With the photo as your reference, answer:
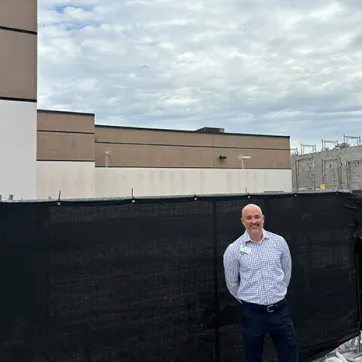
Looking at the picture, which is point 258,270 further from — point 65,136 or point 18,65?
point 65,136

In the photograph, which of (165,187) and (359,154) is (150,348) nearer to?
(165,187)

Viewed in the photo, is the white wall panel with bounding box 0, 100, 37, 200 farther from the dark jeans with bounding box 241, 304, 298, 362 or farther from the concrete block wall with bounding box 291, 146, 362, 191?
the concrete block wall with bounding box 291, 146, 362, 191

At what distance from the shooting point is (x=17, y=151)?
800 centimetres

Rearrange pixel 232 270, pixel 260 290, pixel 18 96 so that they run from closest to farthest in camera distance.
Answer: pixel 260 290
pixel 232 270
pixel 18 96

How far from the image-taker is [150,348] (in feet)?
10.9

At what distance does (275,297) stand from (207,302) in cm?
74

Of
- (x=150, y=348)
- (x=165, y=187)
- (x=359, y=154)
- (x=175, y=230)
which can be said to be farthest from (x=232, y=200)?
(x=359, y=154)

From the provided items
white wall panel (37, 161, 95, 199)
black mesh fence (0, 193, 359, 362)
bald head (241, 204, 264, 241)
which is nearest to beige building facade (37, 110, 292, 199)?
white wall panel (37, 161, 95, 199)

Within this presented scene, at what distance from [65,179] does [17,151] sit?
51.9ft

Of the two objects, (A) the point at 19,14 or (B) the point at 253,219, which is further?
(A) the point at 19,14

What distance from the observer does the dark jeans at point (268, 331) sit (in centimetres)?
310

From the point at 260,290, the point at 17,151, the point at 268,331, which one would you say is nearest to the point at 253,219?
the point at 260,290

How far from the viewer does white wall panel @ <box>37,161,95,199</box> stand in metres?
22.8

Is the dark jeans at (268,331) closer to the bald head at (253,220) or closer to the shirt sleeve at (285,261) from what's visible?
the shirt sleeve at (285,261)
